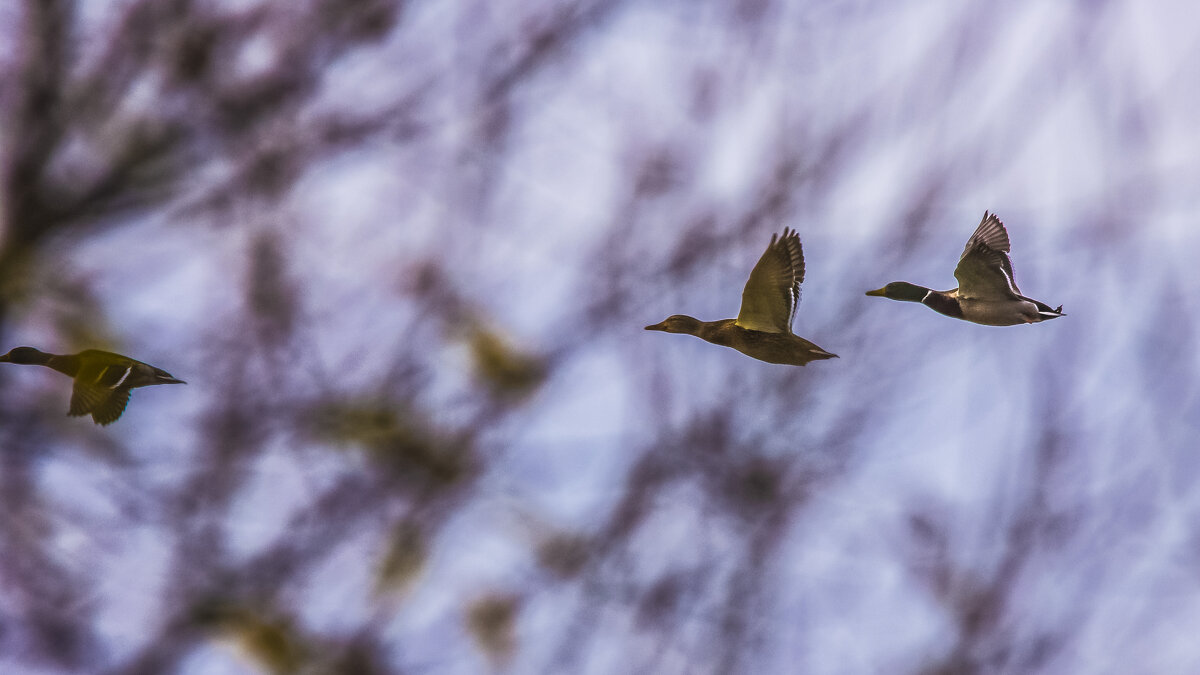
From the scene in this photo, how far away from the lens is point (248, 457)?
22.5 ft

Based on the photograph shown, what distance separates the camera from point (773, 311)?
17.6 feet

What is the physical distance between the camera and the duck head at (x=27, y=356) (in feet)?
17.2

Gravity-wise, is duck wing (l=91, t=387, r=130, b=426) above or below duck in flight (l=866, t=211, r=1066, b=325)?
above

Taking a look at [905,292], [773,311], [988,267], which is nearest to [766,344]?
[773,311]

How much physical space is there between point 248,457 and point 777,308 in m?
3.95

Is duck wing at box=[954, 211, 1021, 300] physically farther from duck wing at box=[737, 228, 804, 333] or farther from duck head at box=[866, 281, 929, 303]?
duck wing at box=[737, 228, 804, 333]

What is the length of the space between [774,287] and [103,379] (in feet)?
11.9

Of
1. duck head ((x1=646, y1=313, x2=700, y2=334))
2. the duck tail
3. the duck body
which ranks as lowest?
the duck tail

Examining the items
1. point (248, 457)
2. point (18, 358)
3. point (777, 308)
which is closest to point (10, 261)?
point (18, 358)

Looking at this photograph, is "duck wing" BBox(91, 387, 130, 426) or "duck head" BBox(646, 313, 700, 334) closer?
"duck wing" BBox(91, 387, 130, 426)

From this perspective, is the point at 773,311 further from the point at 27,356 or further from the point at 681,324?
the point at 27,356

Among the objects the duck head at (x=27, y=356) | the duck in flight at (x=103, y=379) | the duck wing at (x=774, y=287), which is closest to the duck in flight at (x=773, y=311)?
the duck wing at (x=774, y=287)

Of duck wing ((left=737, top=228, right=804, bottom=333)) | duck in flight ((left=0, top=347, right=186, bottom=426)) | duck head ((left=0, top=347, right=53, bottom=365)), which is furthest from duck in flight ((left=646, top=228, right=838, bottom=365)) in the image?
duck head ((left=0, top=347, right=53, bottom=365))

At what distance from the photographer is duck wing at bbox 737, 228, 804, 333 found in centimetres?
532
